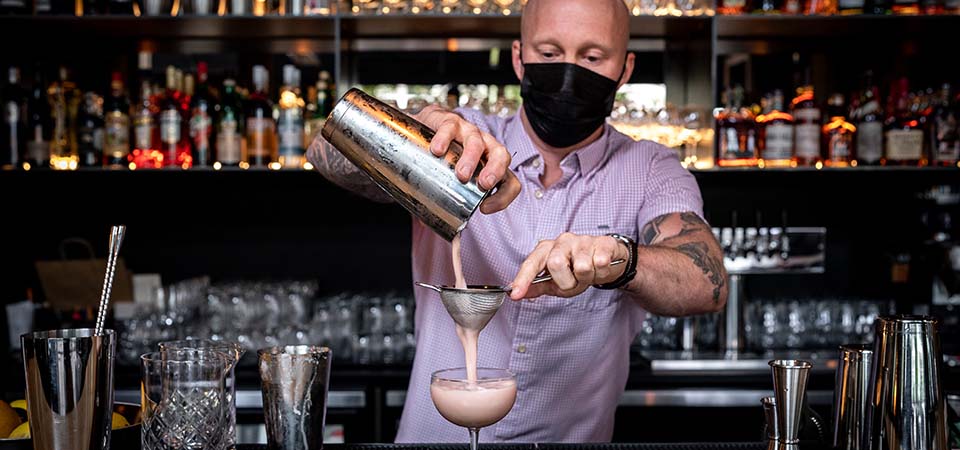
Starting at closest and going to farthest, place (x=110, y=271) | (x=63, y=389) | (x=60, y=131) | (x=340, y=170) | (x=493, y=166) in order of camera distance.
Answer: (x=63, y=389) < (x=110, y=271) < (x=493, y=166) < (x=340, y=170) < (x=60, y=131)

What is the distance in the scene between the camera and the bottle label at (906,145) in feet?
10.3

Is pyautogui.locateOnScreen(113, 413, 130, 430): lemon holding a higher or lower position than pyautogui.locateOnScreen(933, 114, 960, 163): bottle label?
lower

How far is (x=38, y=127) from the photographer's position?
10.4ft

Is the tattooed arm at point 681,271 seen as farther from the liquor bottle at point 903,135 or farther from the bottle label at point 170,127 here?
the bottle label at point 170,127

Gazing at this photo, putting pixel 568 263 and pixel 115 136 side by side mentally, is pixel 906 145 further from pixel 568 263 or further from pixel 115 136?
pixel 115 136

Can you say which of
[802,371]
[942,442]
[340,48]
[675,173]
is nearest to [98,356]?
[802,371]

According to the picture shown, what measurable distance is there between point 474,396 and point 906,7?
2.47m

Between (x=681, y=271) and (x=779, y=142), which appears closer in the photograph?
(x=681, y=271)

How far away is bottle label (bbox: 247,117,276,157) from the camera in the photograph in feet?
10.2

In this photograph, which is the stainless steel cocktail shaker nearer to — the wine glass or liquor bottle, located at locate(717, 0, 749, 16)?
the wine glass

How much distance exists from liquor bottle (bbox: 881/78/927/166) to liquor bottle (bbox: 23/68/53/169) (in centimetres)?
274

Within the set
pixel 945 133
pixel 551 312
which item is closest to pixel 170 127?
pixel 551 312

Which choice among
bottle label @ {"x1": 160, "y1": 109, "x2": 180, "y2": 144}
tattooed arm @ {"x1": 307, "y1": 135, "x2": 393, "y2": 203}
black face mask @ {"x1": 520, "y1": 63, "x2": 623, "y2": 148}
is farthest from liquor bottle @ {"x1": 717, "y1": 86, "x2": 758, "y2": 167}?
bottle label @ {"x1": 160, "y1": 109, "x2": 180, "y2": 144}

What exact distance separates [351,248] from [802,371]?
2.55m
